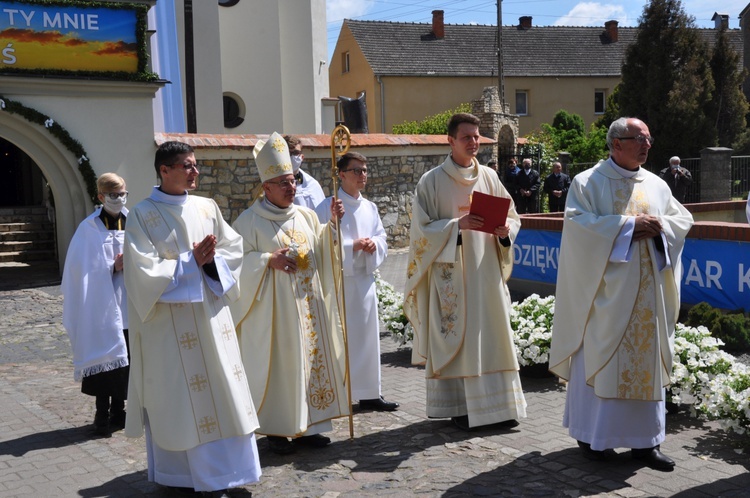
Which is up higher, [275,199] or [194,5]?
[194,5]

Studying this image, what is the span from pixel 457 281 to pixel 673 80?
27.5m

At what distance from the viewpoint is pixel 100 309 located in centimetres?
651

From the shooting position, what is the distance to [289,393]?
564 centimetres

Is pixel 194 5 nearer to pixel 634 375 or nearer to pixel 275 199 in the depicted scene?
pixel 275 199

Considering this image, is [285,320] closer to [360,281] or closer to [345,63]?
[360,281]

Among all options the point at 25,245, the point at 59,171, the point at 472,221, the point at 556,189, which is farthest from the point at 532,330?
the point at 25,245

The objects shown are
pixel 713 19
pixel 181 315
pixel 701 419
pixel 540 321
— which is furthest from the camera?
pixel 713 19

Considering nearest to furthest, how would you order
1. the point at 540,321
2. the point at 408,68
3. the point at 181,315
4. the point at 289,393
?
1. the point at 181,315
2. the point at 289,393
3. the point at 540,321
4. the point at 408,68

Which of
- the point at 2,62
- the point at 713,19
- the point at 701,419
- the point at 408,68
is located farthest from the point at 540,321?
the point at 713,19

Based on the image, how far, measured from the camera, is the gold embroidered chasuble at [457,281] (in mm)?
6016

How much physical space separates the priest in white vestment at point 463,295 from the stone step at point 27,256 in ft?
48.0

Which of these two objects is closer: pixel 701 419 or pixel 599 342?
pixel 599 342

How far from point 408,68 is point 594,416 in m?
38.5

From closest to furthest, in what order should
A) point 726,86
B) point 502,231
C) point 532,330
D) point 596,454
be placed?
point 596,454 → point 502,231 → point 532,330 → point 726,86
